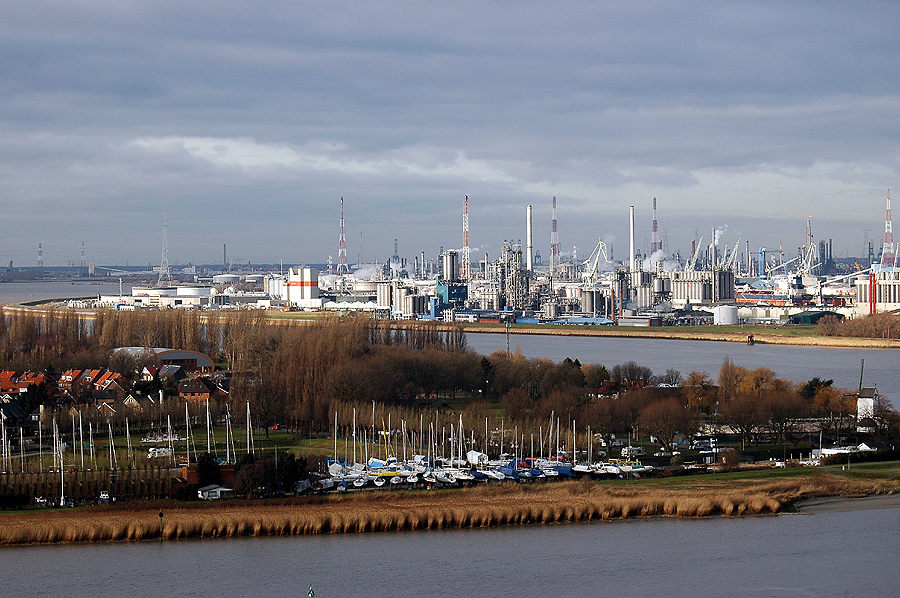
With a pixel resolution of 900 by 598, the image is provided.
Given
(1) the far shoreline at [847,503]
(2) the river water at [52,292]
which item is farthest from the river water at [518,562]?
(2) the river water at [52,292]

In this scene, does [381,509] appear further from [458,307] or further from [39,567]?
[458,307]

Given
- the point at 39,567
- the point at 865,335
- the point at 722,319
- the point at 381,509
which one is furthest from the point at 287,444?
the point at 722,319

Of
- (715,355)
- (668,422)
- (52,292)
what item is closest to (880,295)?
(715,355)

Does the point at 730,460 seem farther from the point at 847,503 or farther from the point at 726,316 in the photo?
the point at 726,316

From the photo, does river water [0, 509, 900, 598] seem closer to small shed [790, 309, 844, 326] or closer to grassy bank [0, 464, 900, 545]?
grassy bank [0, 464, 900, 545]

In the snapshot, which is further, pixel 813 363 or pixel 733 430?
pixel 813 363

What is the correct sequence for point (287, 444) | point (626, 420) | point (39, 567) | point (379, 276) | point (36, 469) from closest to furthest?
point (39, 567) < point (36, 469) < point (287, 444) < point (626, 420) < point (379, 276)
